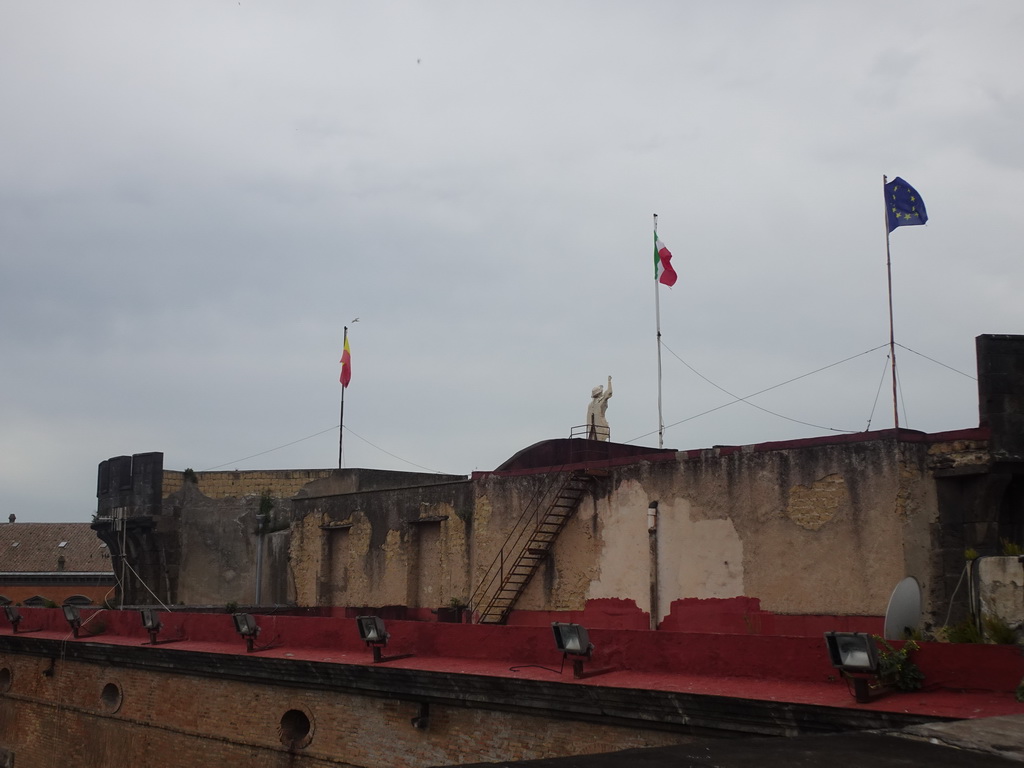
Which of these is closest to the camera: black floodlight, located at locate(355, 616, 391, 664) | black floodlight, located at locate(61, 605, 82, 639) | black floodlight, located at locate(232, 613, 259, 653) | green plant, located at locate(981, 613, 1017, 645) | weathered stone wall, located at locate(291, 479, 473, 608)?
green plant, located at locate(981, 613, 1017, 645)

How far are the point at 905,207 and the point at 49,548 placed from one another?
197 feet

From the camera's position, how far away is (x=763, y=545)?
58.3 feet

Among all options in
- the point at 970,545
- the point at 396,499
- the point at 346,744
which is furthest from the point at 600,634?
the point at 396,499

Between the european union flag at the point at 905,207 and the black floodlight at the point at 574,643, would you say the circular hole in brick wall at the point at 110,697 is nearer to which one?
the black floodlight at the point at 574,643

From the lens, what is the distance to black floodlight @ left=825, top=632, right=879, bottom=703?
10.1 meters

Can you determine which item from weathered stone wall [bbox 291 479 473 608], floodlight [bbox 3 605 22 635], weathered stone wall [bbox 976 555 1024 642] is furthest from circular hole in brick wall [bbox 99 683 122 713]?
weathered stone wall [bbox 976 555 1024 642]

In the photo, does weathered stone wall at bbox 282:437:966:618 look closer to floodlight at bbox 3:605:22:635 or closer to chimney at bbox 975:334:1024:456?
chimney at bbox 975:334:1024:456

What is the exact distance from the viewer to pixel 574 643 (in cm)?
1290

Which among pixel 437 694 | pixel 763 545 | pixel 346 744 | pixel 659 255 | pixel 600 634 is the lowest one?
pixel 346 744

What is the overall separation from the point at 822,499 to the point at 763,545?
134cm

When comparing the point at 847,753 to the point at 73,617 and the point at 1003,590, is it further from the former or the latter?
the point at 73,617

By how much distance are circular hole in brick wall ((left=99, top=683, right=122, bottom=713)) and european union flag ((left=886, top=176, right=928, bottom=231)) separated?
1737 centimetres

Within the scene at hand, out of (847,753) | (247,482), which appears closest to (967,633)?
(847,753)

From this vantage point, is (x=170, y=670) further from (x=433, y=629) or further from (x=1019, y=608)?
(x=1019, y=608)
